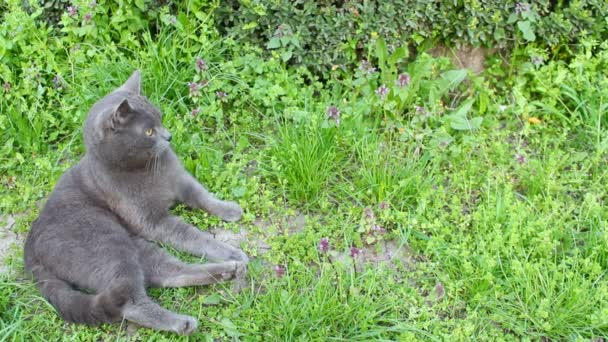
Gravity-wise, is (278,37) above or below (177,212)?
above

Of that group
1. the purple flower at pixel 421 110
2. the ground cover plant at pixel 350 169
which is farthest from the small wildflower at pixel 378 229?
the purple flower at pixel 421 110

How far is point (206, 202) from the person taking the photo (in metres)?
3.52

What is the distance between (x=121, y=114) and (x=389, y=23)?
1.85 meters

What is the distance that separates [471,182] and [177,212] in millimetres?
1686

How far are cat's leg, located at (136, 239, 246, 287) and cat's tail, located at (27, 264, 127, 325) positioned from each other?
276mm

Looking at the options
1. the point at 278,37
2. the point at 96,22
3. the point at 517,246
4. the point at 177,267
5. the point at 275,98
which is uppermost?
the point at 96,22

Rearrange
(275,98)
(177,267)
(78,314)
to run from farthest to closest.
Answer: (275,98)
(177,267)
(78,314)

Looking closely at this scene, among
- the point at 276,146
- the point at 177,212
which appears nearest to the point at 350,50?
the point at 276,146

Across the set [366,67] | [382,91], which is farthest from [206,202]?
[366,67]

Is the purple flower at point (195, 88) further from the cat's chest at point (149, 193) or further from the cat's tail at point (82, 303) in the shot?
the cat's tail at point (82, 303)

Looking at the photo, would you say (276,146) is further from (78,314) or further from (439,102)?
(78,314)

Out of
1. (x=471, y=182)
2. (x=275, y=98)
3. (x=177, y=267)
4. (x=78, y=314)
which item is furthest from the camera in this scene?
(x=275, y=98)

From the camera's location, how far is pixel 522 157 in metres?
3.64

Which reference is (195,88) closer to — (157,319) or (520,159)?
(157,319)
